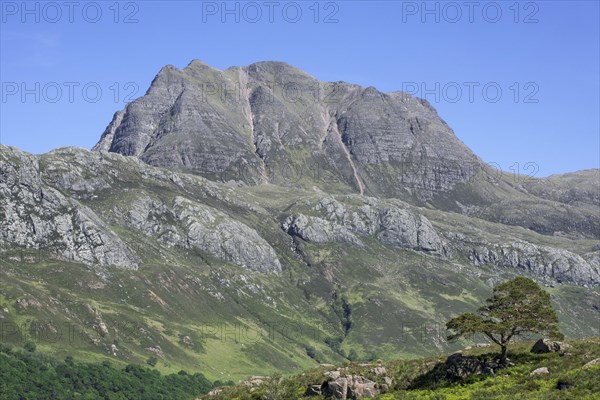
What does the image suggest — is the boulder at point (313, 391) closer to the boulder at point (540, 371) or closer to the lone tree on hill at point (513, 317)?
the lone tree on hill at point (513, 317)

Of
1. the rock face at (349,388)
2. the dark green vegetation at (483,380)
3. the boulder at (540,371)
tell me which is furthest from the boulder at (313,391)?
the boulder at (540,371)

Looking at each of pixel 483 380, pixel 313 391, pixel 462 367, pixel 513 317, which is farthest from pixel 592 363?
pixel 313 391

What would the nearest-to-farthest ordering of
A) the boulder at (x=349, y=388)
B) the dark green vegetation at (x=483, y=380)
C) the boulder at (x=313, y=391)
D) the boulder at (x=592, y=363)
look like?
the dark green vegetation at (x=483, y=380), the boulder at (x=592, y=363), the boulder at (x=349, y=388), the boulder at (x=313, y=391)

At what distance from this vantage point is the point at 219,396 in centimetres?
7994

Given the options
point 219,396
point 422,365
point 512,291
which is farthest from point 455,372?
point 219,396

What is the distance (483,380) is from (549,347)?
34.1ft

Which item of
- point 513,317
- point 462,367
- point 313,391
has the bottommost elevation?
point 313,391

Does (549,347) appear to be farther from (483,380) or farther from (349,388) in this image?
(349,388)

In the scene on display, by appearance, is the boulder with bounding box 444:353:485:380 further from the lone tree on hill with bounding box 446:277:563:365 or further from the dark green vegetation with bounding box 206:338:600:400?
the lone tree on hill with bounding box 446:277:563:365

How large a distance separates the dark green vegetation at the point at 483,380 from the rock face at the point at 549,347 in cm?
86

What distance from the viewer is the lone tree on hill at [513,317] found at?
7100cm

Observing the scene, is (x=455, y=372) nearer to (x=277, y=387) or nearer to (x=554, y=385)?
(x=554, y=385)

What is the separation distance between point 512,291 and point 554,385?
15.7m

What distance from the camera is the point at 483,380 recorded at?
6712 centimetres
